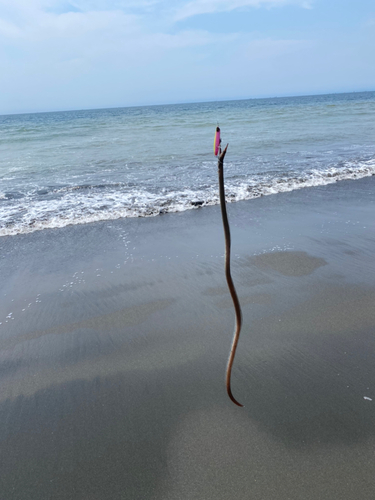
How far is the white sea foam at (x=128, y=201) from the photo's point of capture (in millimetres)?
7480

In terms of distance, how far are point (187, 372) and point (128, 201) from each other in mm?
5952

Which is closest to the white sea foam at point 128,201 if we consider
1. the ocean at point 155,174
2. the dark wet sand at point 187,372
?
the ocean at point 155,174

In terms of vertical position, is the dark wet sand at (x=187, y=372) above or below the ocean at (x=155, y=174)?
below

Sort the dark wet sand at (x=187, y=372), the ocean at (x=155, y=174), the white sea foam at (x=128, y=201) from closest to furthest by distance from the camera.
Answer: the dark wet sand at (x=187, y=372), the white sea foam at (x=128, y=201), the ocean at (x=155, y=174)

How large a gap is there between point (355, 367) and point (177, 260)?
2.83m

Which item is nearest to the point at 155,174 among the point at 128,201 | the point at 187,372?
the point at 128,201

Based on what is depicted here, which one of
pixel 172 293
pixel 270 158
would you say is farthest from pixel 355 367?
pixel 270 158

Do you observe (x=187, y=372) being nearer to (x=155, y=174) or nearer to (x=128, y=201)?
(x=128, y=201)

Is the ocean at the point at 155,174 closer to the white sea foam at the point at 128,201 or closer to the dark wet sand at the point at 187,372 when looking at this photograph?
the white sea foam at the point at 128,201

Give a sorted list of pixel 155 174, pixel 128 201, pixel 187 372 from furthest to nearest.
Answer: pixel 155 174 → pixel 128 201 → pixel 187 372

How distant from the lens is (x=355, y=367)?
3121mm

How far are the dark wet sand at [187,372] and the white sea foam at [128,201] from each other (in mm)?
1683

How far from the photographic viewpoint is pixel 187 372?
318cm

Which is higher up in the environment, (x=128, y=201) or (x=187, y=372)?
(x=128, y=201)
